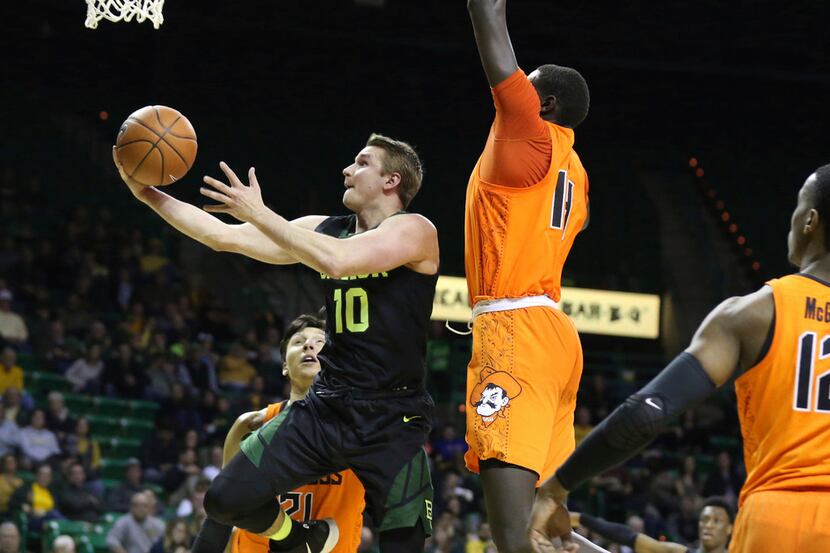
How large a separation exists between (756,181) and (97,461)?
14142mm

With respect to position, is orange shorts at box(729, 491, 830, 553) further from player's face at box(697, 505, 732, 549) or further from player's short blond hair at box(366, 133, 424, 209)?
player's face at box(697, 505, 732, 549)

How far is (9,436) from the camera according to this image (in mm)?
12758

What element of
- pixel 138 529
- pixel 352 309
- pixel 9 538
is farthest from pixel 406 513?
pixel 138 529

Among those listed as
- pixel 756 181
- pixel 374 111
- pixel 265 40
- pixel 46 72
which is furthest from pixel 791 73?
pixel 46 72

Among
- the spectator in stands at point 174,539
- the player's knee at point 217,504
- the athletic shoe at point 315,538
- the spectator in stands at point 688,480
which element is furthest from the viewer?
the spectator in stands at point 688,480

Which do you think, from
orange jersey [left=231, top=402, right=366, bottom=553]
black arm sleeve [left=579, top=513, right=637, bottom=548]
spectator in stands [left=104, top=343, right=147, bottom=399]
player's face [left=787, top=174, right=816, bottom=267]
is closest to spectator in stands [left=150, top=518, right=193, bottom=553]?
spectator in stands [left=104, top=343, right=147, bottom=399]

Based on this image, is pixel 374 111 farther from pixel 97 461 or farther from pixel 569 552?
pixel 569 552

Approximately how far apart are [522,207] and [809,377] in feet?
5.74

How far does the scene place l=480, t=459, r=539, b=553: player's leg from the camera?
4.65 meters

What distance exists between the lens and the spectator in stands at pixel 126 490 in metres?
12.7

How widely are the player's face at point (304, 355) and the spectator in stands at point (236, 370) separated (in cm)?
906

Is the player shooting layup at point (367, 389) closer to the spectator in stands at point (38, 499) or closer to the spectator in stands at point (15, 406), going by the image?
the spectator in stands at point (38, 499)

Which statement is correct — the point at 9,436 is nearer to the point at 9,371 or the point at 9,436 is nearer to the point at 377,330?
the point at 9,371

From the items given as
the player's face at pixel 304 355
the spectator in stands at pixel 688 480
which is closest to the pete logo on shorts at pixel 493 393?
the player's face at pixel 304 355
